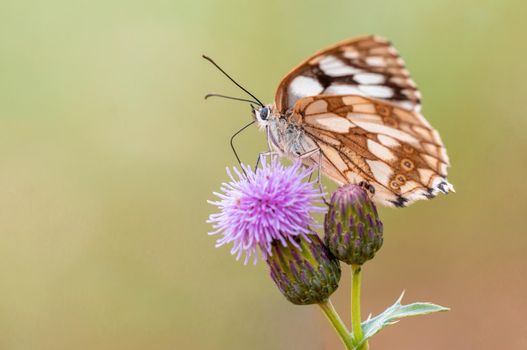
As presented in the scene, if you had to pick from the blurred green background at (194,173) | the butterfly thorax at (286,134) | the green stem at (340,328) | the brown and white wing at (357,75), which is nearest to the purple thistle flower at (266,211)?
the butterfly thorax at (286,134)

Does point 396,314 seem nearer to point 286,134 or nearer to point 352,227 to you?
point 352,227

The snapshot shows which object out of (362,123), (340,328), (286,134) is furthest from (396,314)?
(286,134)

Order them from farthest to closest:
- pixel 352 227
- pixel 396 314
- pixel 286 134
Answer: pixel 286 134
pixel 352 227
pixel 396 314

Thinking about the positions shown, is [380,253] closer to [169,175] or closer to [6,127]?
[169,175]

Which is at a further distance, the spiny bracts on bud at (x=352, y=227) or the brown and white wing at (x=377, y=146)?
the brown and white wing at (x=377, y=146)

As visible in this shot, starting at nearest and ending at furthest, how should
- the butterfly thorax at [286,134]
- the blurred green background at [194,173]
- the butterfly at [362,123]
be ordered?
the butterfly at [362,123], the butterfly thorax at [286,134], the blurred green background at [194,173]

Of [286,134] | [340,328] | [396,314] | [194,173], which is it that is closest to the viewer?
[396,314]

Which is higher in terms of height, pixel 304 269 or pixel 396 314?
pixel 304 269

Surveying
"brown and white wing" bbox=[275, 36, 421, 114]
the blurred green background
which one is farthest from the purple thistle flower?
the blurred green background

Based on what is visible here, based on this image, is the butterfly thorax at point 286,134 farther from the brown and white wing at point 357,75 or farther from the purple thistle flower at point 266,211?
the purple thistle flower at point 266,211
